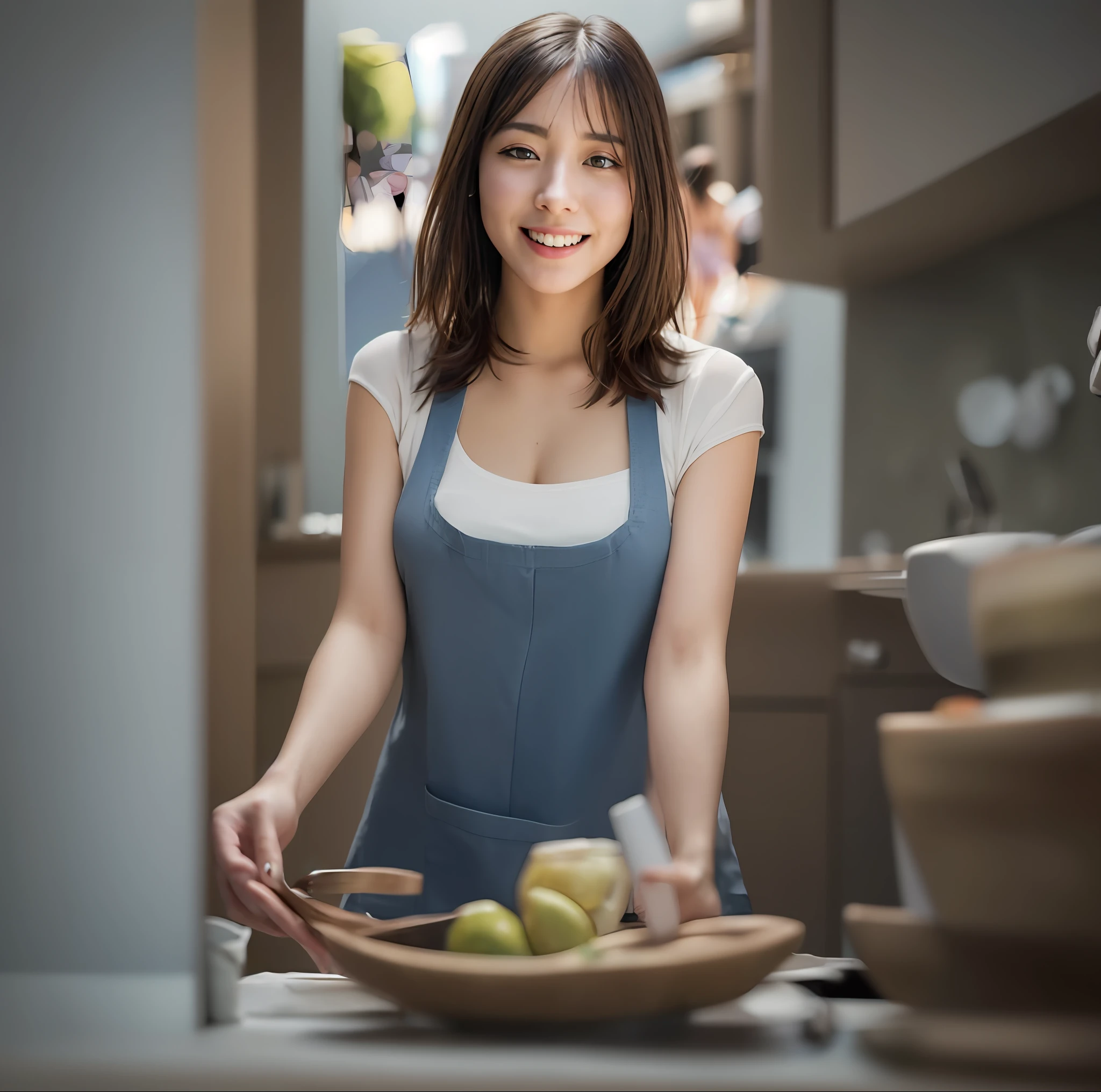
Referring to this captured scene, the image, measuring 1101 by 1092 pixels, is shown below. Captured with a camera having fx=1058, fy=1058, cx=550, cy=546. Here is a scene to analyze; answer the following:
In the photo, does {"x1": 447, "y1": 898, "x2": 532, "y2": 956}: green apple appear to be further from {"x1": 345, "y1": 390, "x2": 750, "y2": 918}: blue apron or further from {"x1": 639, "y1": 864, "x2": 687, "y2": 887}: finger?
{"x1": 345, "y1": 390, "x2": 750, "y2": 918}: blue apron

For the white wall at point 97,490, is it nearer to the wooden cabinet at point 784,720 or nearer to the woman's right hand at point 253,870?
the woman's right hand at point 253,870

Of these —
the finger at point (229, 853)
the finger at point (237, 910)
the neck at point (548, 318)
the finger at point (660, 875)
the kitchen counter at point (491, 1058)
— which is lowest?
the kitchen counter at point (491, 1058)

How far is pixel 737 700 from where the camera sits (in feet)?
3.06

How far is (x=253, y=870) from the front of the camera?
60 cm

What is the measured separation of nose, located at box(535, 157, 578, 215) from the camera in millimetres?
787

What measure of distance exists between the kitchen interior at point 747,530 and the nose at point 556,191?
0.20m

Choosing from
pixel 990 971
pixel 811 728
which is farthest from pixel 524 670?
pixel 990 971

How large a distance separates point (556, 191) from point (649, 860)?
51 cm

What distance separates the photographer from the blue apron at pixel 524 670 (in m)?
0.87

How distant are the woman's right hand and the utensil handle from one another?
18mm

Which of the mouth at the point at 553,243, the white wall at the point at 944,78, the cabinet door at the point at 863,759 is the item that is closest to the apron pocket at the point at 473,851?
the cabinet door at the point at 863,759

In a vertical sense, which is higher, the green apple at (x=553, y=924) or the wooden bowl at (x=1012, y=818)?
the wooden bowl at (x=1012, y=818)

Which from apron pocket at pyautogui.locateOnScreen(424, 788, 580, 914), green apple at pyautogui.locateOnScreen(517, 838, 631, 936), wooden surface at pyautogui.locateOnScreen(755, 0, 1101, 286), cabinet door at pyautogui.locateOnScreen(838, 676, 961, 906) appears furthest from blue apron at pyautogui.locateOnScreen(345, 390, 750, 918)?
green apple at pyautogui.locateOnScreen(517, 838, 631, 936)

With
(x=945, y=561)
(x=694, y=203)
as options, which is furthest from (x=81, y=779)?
(x=694, y=203)
